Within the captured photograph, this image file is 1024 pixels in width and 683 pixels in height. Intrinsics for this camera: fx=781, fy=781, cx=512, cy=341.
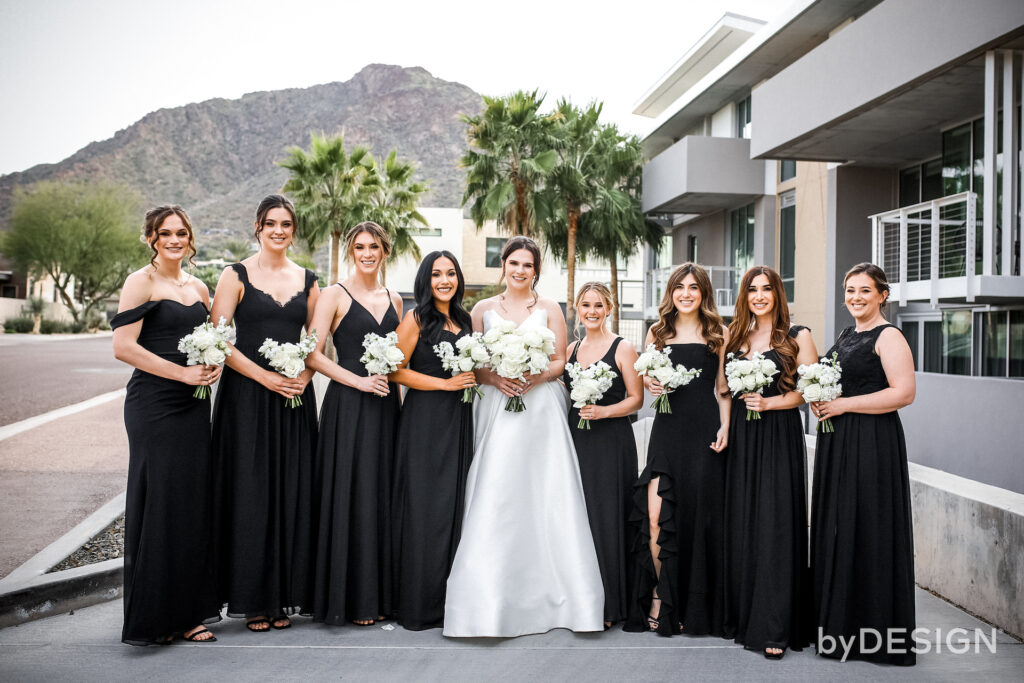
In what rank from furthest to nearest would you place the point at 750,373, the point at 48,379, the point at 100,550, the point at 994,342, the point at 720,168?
the point at 48,379 → the point at 720,168 → the point at 994,342 → the point at 100,550 → the point at 750,373

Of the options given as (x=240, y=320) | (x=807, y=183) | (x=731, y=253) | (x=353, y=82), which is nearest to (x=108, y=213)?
(x=731, y=253)

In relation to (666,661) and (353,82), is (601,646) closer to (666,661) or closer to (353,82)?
(666,661)

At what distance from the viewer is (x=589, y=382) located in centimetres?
503

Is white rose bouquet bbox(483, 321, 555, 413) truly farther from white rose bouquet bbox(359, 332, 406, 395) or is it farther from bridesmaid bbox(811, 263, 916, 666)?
bridesmaid bbox(811, 263, 916, 666)

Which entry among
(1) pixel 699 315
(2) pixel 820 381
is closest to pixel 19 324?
(1) pixel 699 315

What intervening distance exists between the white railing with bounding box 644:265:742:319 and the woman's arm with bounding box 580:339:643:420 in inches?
599

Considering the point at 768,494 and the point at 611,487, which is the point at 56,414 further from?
the point at 768,494

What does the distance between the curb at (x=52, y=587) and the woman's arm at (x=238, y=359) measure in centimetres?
200

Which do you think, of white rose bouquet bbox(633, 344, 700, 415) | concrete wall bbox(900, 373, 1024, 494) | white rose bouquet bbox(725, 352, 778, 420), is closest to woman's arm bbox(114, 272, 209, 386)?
white rose bouquet bbox(633, 344, 700, 415)

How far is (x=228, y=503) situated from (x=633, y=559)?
105 inches

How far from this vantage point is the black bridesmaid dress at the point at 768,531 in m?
4.76

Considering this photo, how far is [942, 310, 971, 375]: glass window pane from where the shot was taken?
1411 cm

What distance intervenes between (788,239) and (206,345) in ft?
63.0

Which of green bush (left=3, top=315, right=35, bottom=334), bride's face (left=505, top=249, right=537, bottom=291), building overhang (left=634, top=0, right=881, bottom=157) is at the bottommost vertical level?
bride's face (left=505, top=249, right=537, bottom=291)
